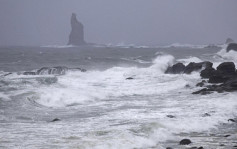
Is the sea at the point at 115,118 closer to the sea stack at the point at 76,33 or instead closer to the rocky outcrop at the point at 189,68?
the rocky outcrop at the point at 189,68

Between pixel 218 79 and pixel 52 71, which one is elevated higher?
pixel 218 79

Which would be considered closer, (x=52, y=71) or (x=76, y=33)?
(x=52, y=71)

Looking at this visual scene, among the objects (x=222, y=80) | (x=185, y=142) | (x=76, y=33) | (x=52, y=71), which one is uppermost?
(x=76, y=33)

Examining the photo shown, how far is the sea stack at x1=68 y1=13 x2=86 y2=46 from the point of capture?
156262 mm

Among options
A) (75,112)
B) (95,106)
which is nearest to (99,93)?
(95,106)

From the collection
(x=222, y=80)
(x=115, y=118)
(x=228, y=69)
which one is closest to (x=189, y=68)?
(x=228, y=69)

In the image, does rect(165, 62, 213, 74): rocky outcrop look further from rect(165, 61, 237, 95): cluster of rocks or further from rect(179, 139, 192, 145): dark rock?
rect(179, 139, 192, 145): dark rock

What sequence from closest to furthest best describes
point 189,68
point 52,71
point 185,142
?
point 185,142 → point 189,68 → point 52,71

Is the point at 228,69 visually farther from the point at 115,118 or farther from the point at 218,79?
the point at 115,118

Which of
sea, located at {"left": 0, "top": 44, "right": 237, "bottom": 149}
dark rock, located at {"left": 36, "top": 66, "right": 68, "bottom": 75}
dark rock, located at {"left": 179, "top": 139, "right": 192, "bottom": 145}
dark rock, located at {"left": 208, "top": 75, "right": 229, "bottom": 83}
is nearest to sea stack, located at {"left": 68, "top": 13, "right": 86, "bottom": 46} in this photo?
dark rock, located at {"left": 36, "top": 66, "right": 68, "bottom": 75}

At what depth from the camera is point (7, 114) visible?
17.0m

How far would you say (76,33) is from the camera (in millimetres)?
159375

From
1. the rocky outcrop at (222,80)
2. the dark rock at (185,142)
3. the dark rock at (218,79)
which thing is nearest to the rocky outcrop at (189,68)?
the rocky outcrop at (222,80)

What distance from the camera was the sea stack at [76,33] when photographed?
156 meters
